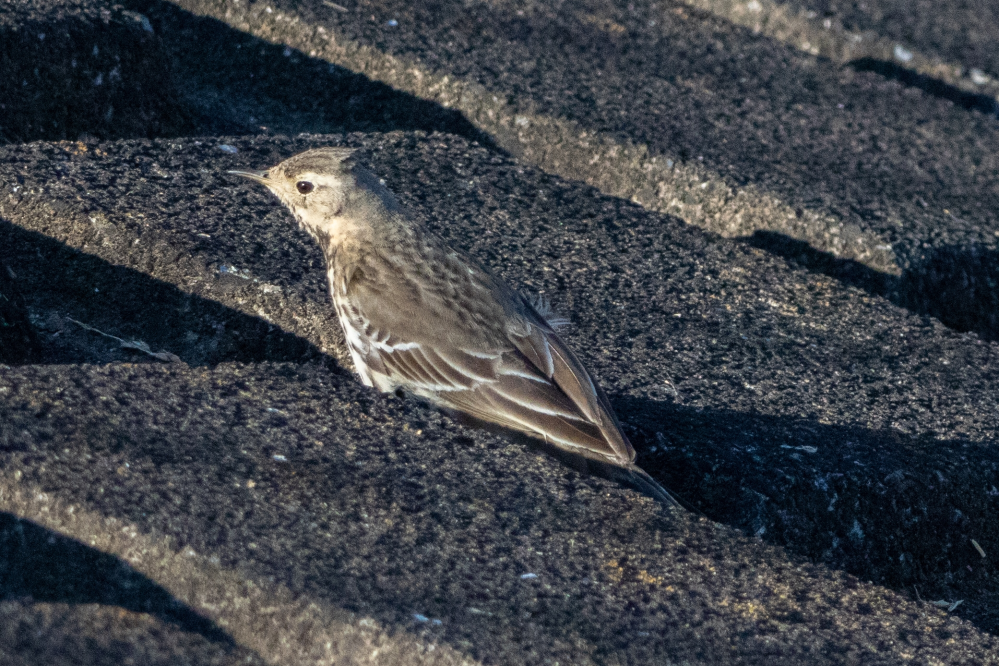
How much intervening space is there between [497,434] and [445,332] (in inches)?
15.4

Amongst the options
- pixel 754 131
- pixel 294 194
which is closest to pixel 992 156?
pixel 754 131

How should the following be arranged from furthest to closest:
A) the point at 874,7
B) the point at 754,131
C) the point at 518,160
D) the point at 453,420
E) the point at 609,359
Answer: the point at 874,7 < the point at 754,131 < the point at 518,160 < the point at 609,359 < the point at 453,420

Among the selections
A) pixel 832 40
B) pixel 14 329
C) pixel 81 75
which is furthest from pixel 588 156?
pixel 14 329

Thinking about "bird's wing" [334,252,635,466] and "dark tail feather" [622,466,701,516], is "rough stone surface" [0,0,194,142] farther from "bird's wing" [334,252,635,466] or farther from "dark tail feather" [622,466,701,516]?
"dark tail feather" [622,466,701,516]

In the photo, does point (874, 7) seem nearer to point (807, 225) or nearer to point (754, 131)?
point (754, 131)

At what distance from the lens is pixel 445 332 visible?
3.88m

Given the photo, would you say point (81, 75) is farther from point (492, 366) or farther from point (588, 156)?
point (492, 366)

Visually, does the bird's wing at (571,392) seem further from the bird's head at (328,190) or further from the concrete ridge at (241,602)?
the concrete ridge at (241,602)

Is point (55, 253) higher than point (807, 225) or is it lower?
lower

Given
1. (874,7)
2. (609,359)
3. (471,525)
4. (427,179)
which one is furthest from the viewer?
(874,7)

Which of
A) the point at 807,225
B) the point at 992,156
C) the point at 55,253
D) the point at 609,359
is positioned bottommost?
the point at 55,253

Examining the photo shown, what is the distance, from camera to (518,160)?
5574 mm

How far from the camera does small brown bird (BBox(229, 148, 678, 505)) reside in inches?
144

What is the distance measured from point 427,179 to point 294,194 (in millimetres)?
818
